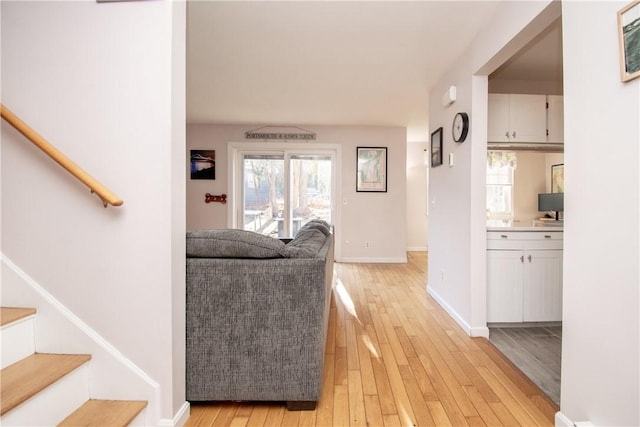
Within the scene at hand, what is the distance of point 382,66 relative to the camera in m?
2.96

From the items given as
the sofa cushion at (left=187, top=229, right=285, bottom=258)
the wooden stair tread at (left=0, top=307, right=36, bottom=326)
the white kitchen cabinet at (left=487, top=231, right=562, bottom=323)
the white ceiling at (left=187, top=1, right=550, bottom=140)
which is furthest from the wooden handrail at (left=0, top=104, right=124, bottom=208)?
the white kitchen cabinet at (left=487, top=231, right=562, bottom=323)

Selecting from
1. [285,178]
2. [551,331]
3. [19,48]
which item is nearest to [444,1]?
[19,48]

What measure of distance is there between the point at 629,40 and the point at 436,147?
85.5 inches

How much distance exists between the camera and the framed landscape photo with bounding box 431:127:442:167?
315cm

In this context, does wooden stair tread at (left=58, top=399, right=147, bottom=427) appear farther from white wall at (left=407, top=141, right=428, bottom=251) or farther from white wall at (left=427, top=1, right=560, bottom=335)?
white wall at (left=407, top=141, right=428, bottom=251)

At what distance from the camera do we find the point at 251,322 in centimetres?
146

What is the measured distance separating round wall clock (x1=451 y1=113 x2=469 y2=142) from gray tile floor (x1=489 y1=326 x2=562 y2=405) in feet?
5.49

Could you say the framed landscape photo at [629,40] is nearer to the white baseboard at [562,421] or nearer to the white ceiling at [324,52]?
the white ceiling at [324,52]

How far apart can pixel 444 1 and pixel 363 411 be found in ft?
8.39

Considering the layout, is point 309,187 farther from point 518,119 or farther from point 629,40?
point 629,40

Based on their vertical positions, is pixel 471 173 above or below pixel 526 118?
below

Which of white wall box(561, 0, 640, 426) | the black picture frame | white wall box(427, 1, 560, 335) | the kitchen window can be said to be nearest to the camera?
white wall box(561, 0, 640, 426)

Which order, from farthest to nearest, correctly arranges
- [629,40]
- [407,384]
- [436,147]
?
[436,147]
[407,384]
[629,40]

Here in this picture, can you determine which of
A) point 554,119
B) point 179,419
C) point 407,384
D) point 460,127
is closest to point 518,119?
point 554,119
